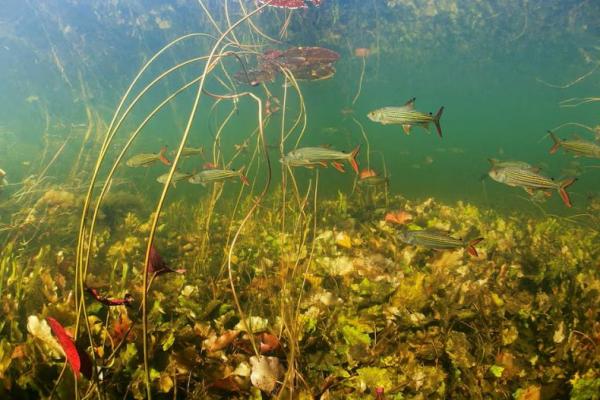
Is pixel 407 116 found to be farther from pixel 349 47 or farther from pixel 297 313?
pixel 349 47

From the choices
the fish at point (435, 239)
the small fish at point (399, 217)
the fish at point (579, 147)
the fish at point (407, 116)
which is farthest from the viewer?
the small fish at point (399, 217)

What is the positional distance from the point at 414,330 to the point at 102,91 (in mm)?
52418

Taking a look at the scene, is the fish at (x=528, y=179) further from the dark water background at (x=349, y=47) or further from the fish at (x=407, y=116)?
the dark water background at (x=349, y=47)

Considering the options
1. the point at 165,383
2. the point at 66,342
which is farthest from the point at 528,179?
the point at 66,342

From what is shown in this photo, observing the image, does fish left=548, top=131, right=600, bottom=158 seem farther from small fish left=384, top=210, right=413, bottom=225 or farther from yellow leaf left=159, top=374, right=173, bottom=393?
yellow leaf left=159, top=374, right=173, bottom=393

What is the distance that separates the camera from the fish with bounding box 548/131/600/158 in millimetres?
4832

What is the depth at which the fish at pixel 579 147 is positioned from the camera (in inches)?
190

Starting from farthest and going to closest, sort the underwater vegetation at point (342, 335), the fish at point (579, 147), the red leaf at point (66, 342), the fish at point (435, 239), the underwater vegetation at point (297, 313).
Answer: the fish at point (579, 147) < the fish at point (435, 239) < the underwater vegetation at point (342, 335) < the underwater vegetation at point (297, 313) < the red leaf at point (66, 342)

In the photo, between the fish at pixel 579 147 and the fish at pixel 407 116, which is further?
the fish at pixel 579 147

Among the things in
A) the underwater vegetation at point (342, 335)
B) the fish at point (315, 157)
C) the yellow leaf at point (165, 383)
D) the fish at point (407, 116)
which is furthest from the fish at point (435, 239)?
the yellow leaf at point (165, 383)

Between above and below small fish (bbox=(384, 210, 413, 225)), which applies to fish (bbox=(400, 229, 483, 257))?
above

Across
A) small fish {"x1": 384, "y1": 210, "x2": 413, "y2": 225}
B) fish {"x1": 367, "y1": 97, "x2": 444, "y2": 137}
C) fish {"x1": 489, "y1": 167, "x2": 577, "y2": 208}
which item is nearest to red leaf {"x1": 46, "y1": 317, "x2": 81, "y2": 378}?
fish {"x1": 367, "y1": 97, "x2": 444, "y2": 137}

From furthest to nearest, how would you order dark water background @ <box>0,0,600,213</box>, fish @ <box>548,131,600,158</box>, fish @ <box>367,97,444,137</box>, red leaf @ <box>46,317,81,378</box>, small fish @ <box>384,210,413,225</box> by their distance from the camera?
dark water background @ <box>0,0,600,213</box> < small fish @ <box>384,210,413,225</box> < fish @ <box>548,131,600,158</box> < fish @ <box>367,97,444,137</box> < red leaf @ <box>46,317,81,378</box>

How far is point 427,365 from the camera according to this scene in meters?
2.49
